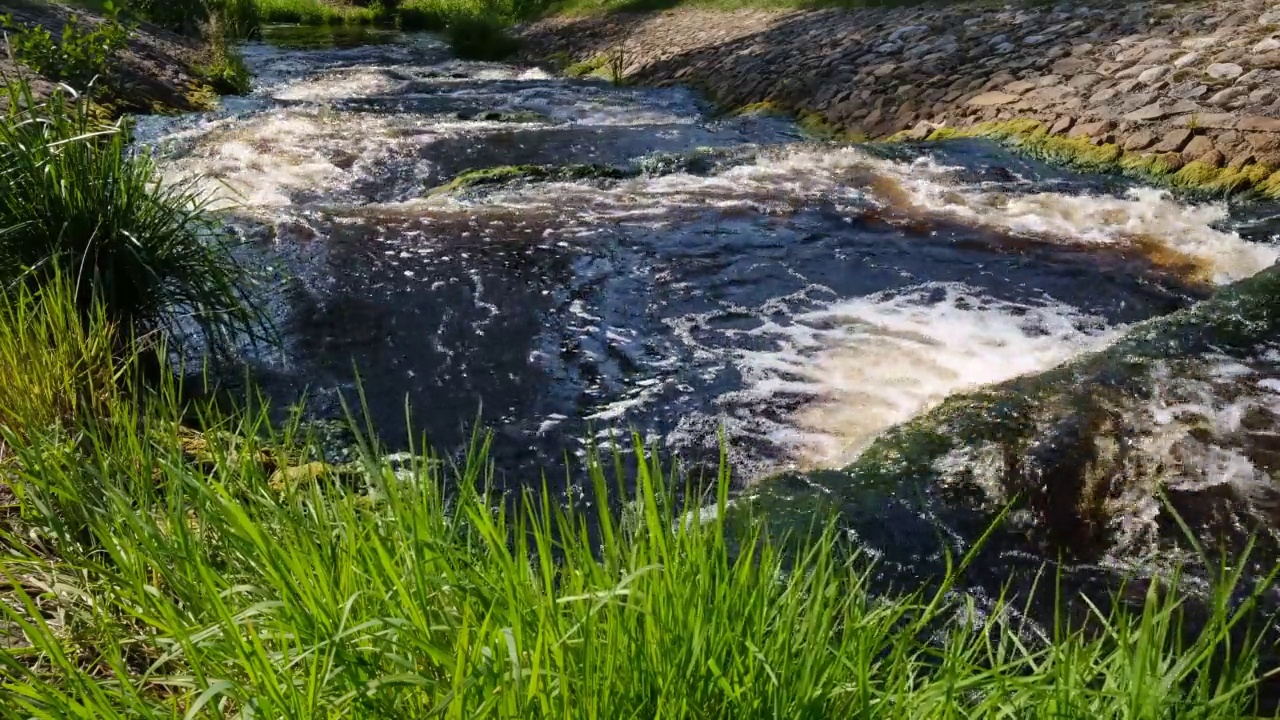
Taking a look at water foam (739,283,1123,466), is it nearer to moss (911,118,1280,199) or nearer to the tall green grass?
the tall green grass

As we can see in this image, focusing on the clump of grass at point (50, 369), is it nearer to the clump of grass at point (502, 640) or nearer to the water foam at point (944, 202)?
the clump of grass at point (502, 640)

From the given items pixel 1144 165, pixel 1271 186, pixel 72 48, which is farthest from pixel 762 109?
pixel 72 48

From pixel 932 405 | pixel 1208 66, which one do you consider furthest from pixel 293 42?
pixel 932 405

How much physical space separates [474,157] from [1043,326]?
5993 millimetres

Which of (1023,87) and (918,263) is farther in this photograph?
(1023,87)

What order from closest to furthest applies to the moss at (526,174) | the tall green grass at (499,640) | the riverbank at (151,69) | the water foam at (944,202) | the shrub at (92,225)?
the tall green grass at (499,640) → the shrub at (92,225) → the water foam at (944,202) → the moss at (526,174) → the riverbank at (151,69)

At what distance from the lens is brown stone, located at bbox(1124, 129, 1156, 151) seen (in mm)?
6922

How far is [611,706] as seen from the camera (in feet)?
4.08

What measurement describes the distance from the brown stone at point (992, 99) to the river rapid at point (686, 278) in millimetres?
808

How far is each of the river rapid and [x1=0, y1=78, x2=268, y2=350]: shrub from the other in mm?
313

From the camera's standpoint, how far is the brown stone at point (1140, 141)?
22.7 feet

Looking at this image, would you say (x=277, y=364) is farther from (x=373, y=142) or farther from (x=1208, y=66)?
(x=1208, y=66)

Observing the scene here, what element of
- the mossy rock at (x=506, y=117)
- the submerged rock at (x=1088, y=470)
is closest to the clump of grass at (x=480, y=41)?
the mossy rock at (x=506, y=117)

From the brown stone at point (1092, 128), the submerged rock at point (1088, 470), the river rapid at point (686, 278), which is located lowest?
the submerged rock at point (1088, 470)
